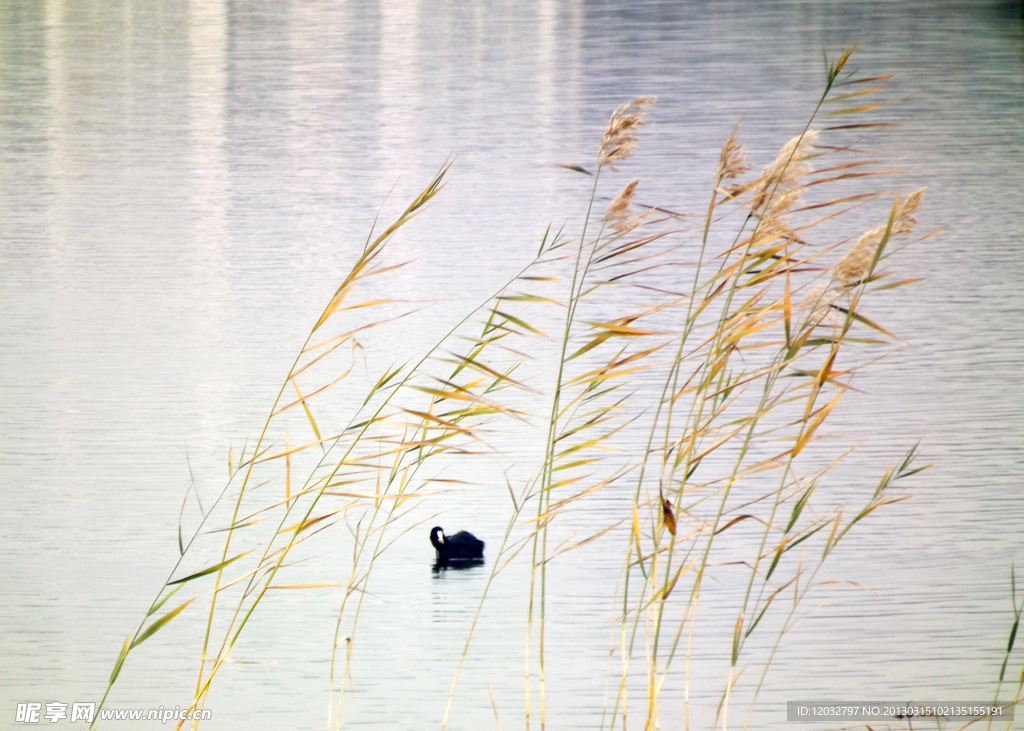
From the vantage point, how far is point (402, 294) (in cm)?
451

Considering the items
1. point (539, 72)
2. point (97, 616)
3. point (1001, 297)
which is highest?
point (539, 72)

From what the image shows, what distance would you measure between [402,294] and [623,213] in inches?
117

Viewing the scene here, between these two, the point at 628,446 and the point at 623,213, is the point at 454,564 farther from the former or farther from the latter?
the point at 623,213

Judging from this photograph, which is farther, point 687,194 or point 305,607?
point 687,194

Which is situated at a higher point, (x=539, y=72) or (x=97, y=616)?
(x=539, y=72)

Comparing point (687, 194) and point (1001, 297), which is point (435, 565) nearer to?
point (1001, 297)

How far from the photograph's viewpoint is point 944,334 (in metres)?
4.17


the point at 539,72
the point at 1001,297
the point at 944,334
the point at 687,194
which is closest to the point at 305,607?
the point at 944,334

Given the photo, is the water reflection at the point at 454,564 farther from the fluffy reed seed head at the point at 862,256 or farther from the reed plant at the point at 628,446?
the fluffy reed seed head at the point at 862,256

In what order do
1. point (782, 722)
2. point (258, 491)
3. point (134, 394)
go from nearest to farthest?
point (782, 722), point (258, 491), point (134, 394)

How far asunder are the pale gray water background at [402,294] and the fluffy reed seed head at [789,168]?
3.21 ft

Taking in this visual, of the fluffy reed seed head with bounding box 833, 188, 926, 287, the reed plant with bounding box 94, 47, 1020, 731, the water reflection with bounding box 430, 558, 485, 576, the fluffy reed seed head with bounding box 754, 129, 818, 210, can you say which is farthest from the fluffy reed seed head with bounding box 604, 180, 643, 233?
the water reflection with bounding box 430, 558, 485, 576

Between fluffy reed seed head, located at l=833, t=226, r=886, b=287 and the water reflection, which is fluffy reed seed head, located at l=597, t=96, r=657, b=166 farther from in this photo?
the water reflection

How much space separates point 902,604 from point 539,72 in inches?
290
